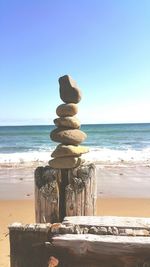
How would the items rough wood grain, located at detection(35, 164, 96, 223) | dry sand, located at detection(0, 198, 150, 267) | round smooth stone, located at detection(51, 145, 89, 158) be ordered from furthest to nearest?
dry sand, located at detection(0, 198, 150, 267)
round smooth stone, located at detection(51, 145, 89, 158)
rough wood grain, located at detection(35, 164, 96, 223)

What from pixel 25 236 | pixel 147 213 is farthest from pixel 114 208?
pixel 25 236

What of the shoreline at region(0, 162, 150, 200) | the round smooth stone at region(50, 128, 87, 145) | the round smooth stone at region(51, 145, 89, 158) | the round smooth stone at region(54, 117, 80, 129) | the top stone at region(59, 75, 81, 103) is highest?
the top stone at region(59, 75, 81, 103)

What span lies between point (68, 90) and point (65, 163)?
600 millimetres

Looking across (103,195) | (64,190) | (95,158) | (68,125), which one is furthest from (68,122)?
(95,158)

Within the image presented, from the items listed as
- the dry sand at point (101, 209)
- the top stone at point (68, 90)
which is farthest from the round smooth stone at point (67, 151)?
the dry sand at point (101, 209)

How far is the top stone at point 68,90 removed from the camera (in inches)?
116

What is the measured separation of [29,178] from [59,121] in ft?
31.3

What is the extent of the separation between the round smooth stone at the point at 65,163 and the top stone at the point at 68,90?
501 mm

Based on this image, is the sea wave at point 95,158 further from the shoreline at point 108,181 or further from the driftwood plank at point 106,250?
the driftwood plank at point 106,250

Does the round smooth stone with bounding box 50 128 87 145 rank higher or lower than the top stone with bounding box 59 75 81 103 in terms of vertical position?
lower

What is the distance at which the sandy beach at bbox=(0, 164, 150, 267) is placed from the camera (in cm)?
800

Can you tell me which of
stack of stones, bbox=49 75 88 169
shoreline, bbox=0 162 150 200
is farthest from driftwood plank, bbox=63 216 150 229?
shoreline, bbox=0 162 150 200

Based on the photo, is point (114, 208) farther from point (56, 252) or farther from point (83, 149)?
point (56, 252)

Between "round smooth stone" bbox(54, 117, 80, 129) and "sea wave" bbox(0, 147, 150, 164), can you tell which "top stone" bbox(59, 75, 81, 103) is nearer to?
"round smooth stone" bbox(54, 117, 80, 129)
